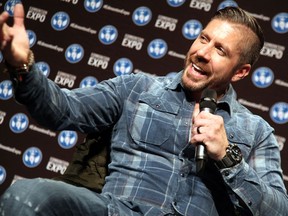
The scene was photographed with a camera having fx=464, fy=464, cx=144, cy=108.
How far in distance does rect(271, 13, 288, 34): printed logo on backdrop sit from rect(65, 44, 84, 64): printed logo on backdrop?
3.70 feet

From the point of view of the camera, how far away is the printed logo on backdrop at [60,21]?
288 centimetres

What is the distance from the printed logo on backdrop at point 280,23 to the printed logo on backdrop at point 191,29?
399mm

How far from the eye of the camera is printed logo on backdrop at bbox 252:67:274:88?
2428 mm

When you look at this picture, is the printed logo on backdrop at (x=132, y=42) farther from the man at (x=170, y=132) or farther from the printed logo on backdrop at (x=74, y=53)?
the man at (x=170, y=132)

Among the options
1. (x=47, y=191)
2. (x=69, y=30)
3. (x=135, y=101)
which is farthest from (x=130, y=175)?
(x=69, y=30)

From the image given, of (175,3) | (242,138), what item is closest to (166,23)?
(175,3)

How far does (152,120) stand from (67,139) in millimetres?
1448

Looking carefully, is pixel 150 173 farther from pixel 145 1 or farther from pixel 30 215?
pixel 145 1

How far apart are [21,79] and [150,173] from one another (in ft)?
1.48

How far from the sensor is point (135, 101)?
1.44 metres

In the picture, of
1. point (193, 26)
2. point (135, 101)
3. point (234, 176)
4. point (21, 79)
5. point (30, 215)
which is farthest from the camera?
point (193, 26)

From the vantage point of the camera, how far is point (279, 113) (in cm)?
238

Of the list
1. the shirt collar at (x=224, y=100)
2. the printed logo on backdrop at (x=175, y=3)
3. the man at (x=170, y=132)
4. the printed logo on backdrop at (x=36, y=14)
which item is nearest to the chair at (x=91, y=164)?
the man at (x=170, y=132)

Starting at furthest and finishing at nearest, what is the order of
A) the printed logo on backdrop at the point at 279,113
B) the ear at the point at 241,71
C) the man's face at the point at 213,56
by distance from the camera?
the printed logo on backdrop at the point at 279,113
the ear at the point at 241,71
the man's face at the point at 213,56
